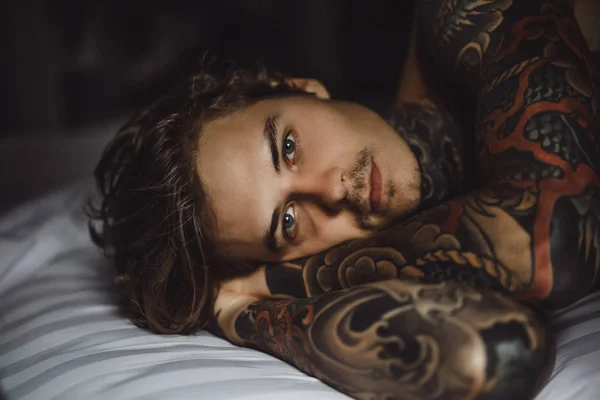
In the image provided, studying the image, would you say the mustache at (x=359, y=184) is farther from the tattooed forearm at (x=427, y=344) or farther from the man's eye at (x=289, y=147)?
the tattooed forearm at (x=427, y=344)

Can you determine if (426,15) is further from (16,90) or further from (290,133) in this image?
(16,90)

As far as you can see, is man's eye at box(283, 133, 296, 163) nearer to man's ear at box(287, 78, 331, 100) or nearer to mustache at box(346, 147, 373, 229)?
mustache at box(346, 147, 373, 229)

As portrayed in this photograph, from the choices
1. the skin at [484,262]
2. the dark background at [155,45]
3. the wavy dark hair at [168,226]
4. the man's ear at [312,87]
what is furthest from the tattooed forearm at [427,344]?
the dark background at [155,45]

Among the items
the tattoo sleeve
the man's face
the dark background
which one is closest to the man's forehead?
the man's face

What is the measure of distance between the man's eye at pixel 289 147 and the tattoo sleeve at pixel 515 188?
17 centimetres

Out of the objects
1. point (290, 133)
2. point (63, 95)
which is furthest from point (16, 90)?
point (290, 133)

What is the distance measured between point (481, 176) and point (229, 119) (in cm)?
45

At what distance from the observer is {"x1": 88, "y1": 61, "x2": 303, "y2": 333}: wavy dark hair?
102cm

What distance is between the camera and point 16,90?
1.49 metres

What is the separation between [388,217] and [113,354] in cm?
49

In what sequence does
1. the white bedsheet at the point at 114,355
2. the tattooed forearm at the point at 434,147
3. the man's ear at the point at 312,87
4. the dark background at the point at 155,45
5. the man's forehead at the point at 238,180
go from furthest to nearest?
the dark background at the point at 155,45 < the man's ear at the point at 312,87 < the tattooed forearm at the point at 434,147 < the man's forehead at the point at 238,180 < the white bedsheet at the point at 114,355

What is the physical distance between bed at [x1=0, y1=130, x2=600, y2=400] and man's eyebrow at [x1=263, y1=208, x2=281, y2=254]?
177 millimetres

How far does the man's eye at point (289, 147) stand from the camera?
0.99m

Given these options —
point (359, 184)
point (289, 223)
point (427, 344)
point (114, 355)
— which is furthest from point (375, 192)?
point (114, 355)
